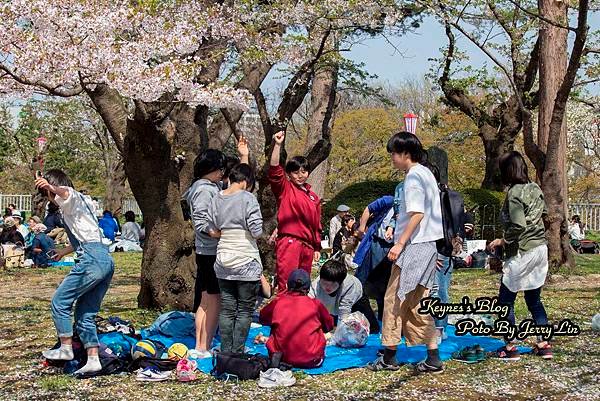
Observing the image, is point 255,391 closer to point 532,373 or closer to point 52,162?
point 532,373

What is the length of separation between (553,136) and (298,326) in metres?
7.23

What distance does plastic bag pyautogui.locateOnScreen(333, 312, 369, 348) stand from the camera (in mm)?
6508

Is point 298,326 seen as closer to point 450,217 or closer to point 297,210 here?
point 297,210

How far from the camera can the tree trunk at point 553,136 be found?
39.0 ft

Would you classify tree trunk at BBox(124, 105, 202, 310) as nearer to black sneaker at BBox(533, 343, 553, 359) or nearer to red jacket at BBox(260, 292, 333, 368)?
red jacket at BBox(260, 292, 333, 368)

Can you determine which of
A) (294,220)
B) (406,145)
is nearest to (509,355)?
(406,145)

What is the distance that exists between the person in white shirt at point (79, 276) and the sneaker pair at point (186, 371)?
1.97 feet

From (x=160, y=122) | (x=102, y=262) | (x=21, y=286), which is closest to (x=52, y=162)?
(x=21, y=286)

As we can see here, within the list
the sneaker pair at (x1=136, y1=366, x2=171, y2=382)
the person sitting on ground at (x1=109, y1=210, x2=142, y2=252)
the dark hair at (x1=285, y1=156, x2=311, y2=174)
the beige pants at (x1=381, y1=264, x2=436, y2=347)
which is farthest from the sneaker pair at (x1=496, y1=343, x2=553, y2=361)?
the person sitting on ground at (x1=109, y1=210, x2=142, y2=252)

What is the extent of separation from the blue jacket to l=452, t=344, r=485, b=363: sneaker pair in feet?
3.64

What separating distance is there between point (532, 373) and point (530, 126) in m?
7.37

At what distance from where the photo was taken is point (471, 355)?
19.6 feet

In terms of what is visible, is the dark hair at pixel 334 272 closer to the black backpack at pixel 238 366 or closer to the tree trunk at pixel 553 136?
the black backpack at pixel 238 366

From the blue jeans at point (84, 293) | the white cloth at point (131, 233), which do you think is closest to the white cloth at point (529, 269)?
the blue jeans at point (84, 293)
